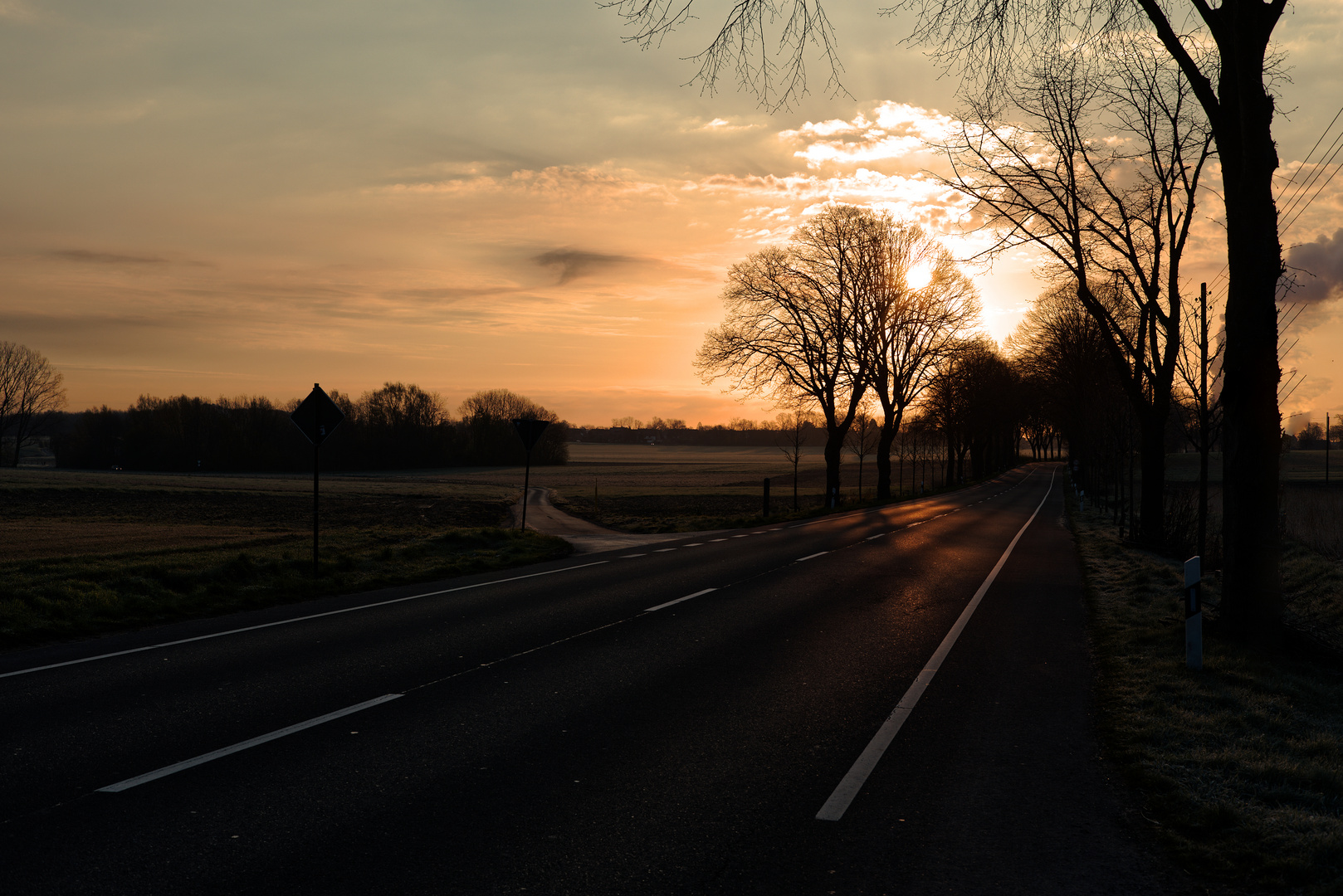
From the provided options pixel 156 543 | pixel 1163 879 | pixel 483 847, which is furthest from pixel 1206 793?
pixel 156 543

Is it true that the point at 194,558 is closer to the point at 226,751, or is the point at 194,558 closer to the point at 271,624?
the point at 271,624

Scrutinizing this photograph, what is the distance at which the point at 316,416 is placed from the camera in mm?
13898

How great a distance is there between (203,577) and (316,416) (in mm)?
3054

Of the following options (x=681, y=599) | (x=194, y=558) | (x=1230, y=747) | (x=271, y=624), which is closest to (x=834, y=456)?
(x=681, y=599)

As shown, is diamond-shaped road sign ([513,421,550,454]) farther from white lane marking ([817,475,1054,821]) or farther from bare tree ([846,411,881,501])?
bare tree ([846,411,881,501])

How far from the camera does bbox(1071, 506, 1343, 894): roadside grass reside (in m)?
3.90

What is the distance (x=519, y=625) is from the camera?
9.59 metres

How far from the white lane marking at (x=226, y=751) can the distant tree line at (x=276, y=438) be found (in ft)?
372

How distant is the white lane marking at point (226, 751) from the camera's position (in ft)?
15.4

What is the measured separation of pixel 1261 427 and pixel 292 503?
44.6 metres

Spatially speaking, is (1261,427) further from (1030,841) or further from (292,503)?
(292,503)

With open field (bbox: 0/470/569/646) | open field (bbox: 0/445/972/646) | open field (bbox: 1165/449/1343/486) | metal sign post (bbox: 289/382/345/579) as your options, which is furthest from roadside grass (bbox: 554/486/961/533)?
open field (bbox: 1165/449/1343/486)

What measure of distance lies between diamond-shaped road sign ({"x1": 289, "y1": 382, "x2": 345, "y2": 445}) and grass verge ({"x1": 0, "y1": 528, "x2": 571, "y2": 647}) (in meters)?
2.33

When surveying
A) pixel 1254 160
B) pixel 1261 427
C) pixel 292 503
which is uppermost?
pixel 1254 160
